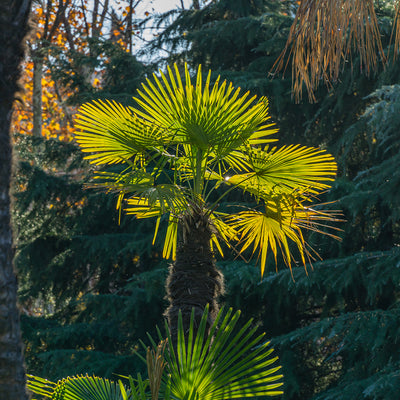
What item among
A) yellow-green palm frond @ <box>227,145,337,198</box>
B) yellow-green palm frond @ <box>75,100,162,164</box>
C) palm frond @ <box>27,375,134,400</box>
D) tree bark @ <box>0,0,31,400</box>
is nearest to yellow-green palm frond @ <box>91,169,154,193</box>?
yellow-green palm frond @ <box>75,100,162,164</box>

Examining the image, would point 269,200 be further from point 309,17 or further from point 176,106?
point 309,17

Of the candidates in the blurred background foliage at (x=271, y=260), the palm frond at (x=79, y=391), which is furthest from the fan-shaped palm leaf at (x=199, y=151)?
the blurred background foliage at (x=271, y=260)

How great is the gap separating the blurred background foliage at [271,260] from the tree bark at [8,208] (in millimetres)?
2918

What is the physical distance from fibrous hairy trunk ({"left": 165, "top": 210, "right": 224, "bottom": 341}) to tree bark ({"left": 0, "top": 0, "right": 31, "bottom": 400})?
4.36 feet

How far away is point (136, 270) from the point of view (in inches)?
376

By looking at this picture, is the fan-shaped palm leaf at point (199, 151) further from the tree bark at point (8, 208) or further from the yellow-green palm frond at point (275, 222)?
the tree bark at point (8, 208)

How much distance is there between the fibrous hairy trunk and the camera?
125 inches

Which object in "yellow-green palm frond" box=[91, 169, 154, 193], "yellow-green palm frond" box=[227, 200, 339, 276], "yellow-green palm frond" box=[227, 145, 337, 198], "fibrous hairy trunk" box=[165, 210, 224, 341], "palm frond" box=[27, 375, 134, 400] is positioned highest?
"yellow-green palm frond" box=[227, 145, 337, 198]

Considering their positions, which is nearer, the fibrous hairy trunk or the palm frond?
the palm frond

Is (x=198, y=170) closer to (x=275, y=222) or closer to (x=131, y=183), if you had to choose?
(x=131, y=183)

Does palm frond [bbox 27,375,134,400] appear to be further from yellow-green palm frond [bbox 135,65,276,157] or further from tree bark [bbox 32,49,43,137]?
tree bark [bbox 32,49,43,137]

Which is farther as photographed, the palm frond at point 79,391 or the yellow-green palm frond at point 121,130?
the yellow-green palm frond at point 121,130

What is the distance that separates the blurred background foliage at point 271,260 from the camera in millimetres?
5602

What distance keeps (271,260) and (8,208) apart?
16.5 feet
